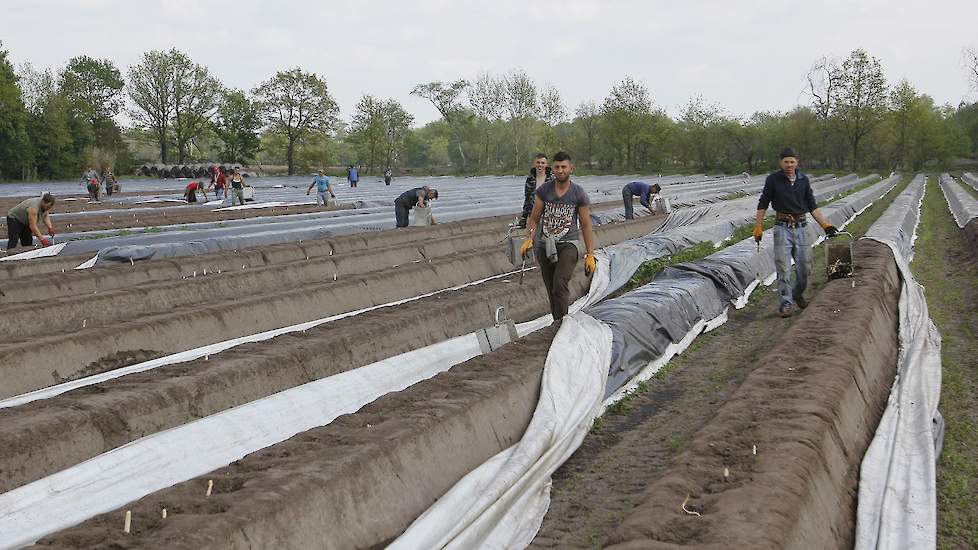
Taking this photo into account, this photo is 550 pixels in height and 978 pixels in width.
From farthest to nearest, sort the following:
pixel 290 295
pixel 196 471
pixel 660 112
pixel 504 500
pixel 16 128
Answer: pixel 660 112 < pixel 16 128 < pixel 290 295 < pixel 196 471 < pixel 504 500

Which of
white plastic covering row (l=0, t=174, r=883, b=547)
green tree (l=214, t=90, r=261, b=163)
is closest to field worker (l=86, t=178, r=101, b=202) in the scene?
white plastic covering row (l=0, t=174, r=883, b=547)

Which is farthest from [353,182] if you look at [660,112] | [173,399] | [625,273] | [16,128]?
[660,112]

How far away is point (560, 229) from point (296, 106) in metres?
56.2

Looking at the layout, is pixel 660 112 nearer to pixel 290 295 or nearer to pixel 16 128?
pixel 16 128

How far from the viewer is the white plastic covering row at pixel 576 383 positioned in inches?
157

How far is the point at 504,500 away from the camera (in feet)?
13.7

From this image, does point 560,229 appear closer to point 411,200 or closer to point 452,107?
point 411,200

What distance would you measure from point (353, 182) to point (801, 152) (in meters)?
37.7

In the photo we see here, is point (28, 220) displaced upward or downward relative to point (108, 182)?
downward

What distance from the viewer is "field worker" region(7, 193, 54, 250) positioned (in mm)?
11938

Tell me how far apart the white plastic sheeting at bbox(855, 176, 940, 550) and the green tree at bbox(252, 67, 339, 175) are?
5560 cm

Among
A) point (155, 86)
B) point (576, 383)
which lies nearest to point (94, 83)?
point (155, 86)

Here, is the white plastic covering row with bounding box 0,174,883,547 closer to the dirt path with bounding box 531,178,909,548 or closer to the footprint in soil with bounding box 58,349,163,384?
the dirt path with bounding box 531,178,909,548

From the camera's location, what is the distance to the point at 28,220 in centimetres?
1227
